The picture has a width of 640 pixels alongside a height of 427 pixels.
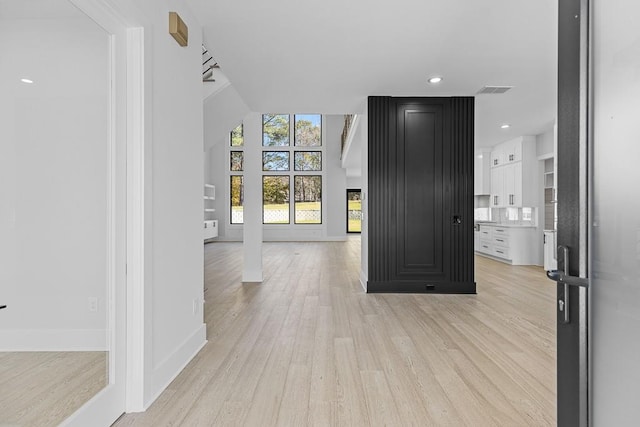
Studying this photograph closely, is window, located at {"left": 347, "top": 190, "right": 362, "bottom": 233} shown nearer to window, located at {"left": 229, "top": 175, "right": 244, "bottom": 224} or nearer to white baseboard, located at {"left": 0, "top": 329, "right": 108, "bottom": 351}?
window, located at {"left": 229, "top": 175, "right": 244, "bottom": 224}

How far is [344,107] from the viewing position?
5.75 meters

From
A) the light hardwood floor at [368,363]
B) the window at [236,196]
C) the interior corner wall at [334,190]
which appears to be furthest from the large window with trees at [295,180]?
the light hardwood floor at [368,363]

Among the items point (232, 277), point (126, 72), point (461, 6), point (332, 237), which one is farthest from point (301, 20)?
point (332, 237)

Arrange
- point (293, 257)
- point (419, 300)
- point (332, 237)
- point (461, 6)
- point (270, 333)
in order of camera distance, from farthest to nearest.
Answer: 1. point (332, 237)
2. point (293, 257)
3. point (419, 300)
4. point (270, 333)
5. point (461, 6)

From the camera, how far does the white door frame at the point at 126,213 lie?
6.44 ft

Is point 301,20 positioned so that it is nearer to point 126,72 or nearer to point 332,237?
point 126,72

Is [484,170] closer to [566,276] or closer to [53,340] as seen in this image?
[566,276]

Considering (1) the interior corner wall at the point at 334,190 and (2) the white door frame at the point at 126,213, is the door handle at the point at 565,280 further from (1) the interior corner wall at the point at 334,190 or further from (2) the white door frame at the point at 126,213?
(1) the interior corner wall at the point at 334,190

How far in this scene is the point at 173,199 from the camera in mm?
2525

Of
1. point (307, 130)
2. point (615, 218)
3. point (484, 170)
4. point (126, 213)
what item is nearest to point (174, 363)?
point (126, 213)

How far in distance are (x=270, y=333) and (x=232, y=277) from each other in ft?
10.2

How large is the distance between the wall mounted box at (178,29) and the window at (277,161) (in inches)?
454

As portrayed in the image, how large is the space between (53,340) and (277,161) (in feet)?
42.1

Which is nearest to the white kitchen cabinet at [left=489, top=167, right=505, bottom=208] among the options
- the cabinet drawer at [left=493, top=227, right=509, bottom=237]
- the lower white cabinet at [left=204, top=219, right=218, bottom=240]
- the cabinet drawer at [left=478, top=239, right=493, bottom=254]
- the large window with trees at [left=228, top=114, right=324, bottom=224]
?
the cabinet drawer at [left=493, top=227, right=509, bottom=237]
